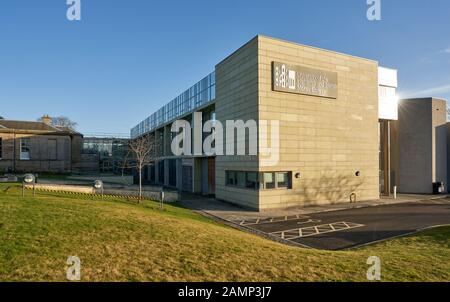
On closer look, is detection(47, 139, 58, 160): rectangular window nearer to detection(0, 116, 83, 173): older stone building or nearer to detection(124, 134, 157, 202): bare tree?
detection(0, 116, 83, 173): older stone building

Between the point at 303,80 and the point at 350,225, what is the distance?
11.8 meters

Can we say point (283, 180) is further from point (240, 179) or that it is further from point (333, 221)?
point (333, 221)

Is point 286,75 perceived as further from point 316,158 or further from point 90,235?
point 90,235

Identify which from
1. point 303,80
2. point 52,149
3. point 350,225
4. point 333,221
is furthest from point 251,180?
point 52,149

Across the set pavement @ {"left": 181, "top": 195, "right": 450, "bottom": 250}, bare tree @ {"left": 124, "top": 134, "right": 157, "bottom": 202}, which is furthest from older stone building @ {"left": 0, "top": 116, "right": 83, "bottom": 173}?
pavement @ {"left": 181, "top": 195, "right": 450, "bottom": 250}

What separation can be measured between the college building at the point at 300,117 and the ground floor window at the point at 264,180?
0.07m

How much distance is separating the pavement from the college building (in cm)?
175

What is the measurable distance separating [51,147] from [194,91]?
92.1ft

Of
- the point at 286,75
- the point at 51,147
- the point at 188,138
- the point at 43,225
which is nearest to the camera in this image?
the point at 43,225

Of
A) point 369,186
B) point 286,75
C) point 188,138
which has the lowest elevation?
point 369,186

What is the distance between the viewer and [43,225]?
8234 mm

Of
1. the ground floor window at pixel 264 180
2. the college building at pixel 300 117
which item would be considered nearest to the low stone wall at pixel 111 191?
the college building at pixel 300 117

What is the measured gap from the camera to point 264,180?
803 inches
